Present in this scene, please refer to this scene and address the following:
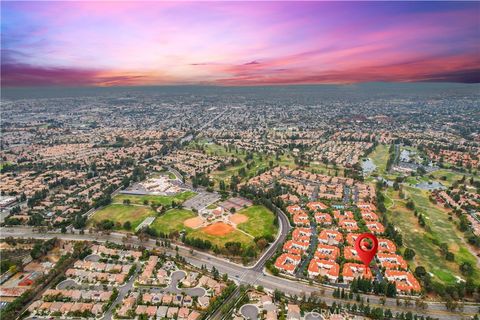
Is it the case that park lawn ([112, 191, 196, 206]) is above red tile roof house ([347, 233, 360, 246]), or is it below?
above

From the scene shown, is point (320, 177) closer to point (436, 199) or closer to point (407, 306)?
point (436, 199)

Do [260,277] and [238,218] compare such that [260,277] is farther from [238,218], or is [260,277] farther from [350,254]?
[238,218]

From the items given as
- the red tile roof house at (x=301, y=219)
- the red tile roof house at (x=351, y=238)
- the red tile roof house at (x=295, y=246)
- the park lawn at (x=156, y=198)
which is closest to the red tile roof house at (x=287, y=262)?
the red tile roof house at (x=295, y=246)

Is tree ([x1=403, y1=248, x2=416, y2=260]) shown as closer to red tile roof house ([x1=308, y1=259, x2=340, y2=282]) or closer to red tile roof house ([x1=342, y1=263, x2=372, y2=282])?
red tile roof house ([x1=342, y1=263, x2=372, y2=282])

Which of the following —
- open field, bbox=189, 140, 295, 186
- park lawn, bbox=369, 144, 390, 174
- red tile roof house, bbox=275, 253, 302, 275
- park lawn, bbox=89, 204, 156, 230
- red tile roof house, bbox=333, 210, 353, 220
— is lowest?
park lawn, bbox=369, 144, 390, 174

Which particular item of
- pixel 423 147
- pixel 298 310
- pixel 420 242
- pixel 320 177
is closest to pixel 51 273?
pixel 298 310

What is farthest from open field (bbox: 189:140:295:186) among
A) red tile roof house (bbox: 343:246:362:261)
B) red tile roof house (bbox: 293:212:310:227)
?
red tile roof house (bbox: 343:246:362:261)

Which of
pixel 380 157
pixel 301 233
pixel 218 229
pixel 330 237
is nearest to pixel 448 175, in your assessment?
pixel 380 157

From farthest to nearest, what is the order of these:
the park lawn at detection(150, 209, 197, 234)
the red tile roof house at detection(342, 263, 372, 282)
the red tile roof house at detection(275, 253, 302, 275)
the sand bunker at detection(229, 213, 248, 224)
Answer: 1. the sand bunker at detection(229, 213, 248, 224)
2. the park lawn at detection(150, 209, 197, 234)
3. the red tile roof house at detection(275, 253, 302, 275)
4. the red tile roof house at detection(342, 263, 372, 282)
